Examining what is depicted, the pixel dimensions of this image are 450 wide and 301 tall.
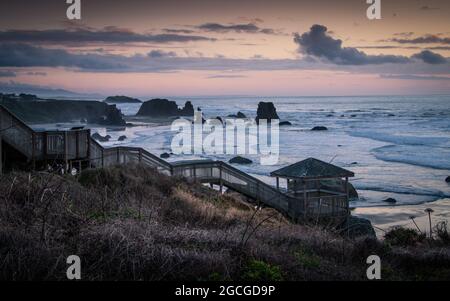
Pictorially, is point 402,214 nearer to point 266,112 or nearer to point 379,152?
point 379,152

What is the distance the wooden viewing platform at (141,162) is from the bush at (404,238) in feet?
17.1

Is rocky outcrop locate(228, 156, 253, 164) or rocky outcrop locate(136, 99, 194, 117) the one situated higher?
rocky outcrop locate(136, 99, 194, 117)

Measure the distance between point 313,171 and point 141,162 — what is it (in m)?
7.19

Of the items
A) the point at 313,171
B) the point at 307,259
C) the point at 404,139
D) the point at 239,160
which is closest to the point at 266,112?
the point at 404,139

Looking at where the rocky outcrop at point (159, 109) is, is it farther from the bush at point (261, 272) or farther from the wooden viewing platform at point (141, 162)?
the bush at point (261, 272)

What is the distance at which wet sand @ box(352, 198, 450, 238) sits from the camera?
89.0 ft

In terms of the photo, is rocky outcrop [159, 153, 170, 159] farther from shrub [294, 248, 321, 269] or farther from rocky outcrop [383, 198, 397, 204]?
shrub [294, 248, 321, 269]

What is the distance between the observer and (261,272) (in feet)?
25.7

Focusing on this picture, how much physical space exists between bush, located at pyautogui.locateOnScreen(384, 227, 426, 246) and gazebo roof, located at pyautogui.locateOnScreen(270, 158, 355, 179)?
749 centimetres

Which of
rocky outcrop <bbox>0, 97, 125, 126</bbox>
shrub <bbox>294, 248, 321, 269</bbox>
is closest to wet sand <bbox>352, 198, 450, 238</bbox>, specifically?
shrub <bbox>294, 248, 321, 269</bbox>

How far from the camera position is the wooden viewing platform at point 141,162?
58.9 ft

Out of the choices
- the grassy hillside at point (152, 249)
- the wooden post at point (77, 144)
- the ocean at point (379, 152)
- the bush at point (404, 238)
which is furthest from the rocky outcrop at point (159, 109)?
the grassy hillside at point (152, 249)
